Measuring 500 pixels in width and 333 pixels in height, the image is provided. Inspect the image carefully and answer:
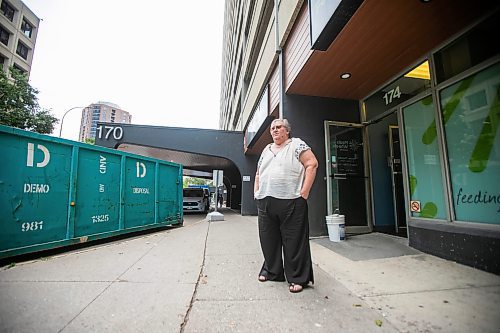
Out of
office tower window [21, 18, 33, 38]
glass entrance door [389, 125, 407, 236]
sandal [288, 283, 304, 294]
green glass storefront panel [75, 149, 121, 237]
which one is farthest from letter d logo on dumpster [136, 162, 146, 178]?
office tower window [21, 18, 33, 38]

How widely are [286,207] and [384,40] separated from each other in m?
3.04

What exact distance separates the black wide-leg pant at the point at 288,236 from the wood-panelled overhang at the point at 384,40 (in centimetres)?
261

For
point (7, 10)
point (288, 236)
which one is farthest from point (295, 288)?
point (7, 10)

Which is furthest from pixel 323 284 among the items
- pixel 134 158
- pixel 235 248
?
pixel 134 158

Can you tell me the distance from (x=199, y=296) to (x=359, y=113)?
5.22m

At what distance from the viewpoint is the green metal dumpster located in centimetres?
341

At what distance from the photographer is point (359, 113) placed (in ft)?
18.1


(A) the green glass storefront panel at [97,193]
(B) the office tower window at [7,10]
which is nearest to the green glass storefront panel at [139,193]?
(A) the green glass storefront panel at [97,193]

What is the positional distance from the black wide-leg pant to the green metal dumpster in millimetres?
3749

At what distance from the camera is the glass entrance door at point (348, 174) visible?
5082 millimetres

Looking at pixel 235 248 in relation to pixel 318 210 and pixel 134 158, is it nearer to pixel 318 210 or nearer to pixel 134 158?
pixel 318 210

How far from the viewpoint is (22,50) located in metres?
28.2

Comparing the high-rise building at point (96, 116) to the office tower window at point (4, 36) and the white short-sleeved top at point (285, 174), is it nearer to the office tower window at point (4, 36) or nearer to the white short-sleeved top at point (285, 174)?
the office tower window at point (4, 36)

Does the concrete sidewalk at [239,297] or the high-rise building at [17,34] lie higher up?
the high-rise building at [17,34]
